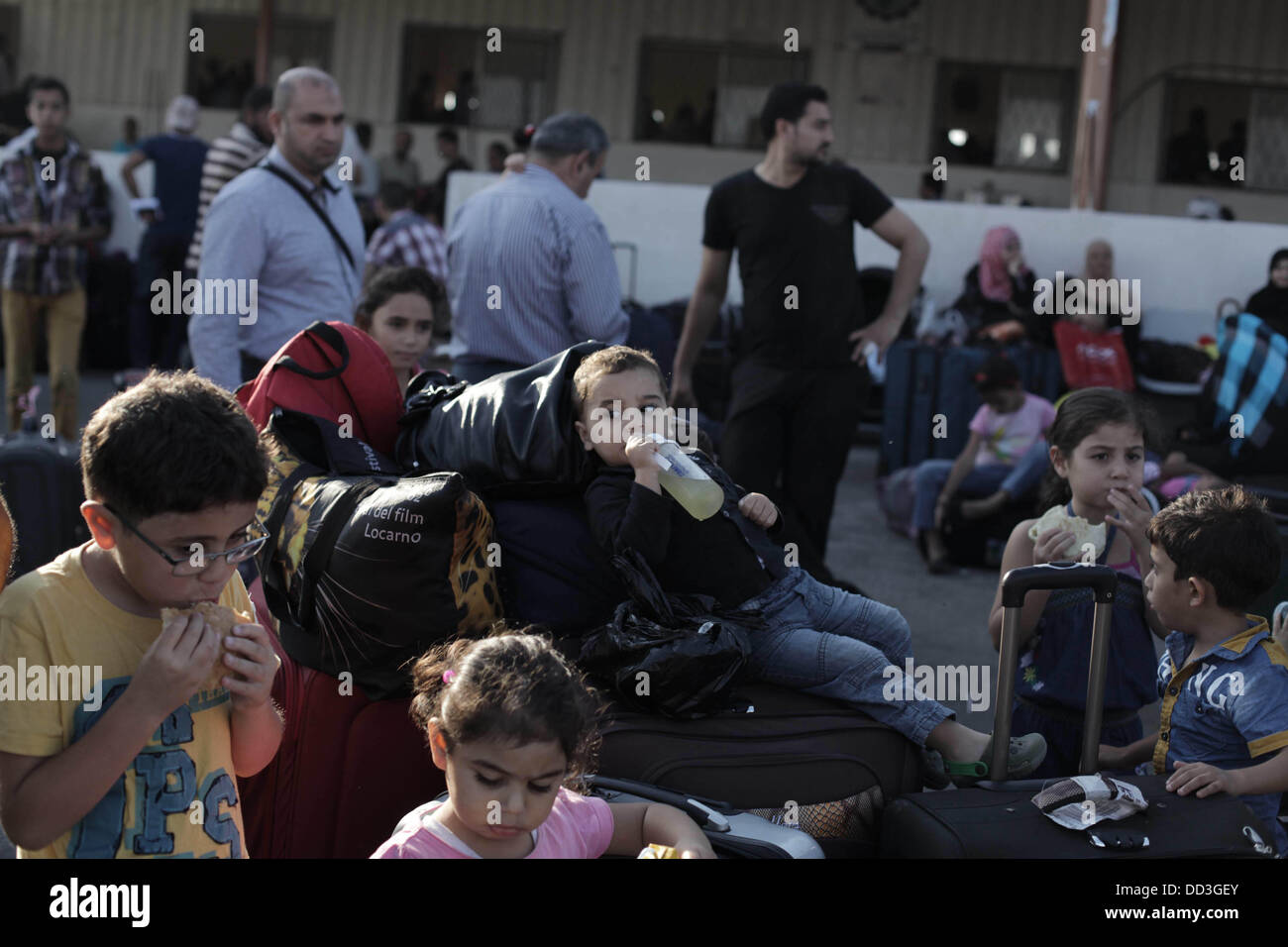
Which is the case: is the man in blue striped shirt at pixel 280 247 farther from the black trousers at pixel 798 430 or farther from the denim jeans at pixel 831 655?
the denim jeans at pixel 831 655

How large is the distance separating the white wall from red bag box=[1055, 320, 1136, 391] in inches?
60.4

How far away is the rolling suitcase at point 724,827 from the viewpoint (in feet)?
7.60

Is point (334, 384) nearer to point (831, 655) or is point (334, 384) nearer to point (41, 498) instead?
point (831, 655)

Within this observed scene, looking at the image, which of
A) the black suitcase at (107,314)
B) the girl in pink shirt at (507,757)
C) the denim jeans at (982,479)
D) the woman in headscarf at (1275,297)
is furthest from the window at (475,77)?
the girl in pink shirt at (507,757)

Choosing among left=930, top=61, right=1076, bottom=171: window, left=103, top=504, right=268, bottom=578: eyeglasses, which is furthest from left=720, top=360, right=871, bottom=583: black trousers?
left=930, top=61, right=1076, bottom=171: window

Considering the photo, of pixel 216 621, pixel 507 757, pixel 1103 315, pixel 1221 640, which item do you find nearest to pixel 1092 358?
pixel 1103 315

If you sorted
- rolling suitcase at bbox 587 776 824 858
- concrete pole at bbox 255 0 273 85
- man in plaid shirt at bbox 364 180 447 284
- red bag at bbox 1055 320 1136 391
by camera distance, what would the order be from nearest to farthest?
rolling suitcase at bbox 587 776 824 858
man in plaid shirt at bbox 364 180 447 284
red bag at bbox 1055 320 1136 391
concrete pole at bbox 255 0 273 85

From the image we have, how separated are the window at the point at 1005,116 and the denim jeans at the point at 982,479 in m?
10.7

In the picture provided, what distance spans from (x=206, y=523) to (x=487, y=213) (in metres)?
3.05

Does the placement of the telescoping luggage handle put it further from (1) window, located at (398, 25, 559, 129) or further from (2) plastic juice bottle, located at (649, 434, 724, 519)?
(1) window, located at (398, 25, 559, 129)

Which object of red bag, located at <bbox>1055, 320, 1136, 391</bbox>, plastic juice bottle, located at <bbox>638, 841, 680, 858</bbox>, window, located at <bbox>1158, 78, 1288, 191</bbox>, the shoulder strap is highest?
window, located at <bbox>1158, 78, 1288, 191</bbox>

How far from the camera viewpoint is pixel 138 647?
1.93 meters

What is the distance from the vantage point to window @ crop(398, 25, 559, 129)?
17.1 metres

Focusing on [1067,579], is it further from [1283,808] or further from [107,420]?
[107,420]
